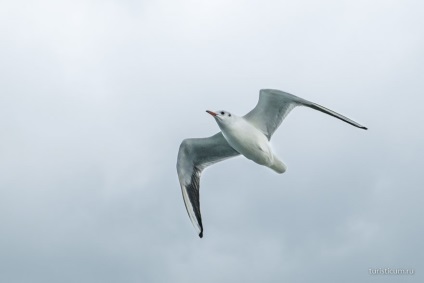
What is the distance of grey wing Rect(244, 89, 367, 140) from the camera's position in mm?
18391

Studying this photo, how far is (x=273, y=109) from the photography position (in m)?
18.9

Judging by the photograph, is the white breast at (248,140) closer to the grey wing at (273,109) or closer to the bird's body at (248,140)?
the bird's body at (248,140)

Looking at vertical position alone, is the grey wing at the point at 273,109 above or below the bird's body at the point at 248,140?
above

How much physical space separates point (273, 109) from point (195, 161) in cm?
281

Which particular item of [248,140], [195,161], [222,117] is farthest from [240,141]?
[195,161]

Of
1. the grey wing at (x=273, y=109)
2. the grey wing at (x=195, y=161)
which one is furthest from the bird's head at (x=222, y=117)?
the grey wing at (x=195, y=161)

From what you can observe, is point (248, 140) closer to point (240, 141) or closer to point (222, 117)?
point (240, 141)

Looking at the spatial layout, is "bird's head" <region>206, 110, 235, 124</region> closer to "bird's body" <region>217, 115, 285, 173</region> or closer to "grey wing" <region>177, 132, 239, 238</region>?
"bird's body" <region>217, 115, 285, 173</region>

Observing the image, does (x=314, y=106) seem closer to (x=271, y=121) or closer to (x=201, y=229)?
(x=271, y=121)

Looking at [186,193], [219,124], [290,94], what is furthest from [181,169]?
[290,94]

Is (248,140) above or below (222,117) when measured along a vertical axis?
below

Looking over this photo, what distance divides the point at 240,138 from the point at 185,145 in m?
2.20

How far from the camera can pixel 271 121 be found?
19.1 m

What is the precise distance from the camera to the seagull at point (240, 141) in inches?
724
